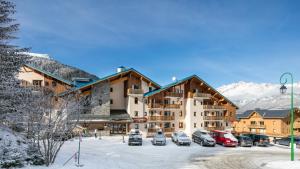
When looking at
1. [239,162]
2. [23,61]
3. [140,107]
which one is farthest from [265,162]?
[140,107]

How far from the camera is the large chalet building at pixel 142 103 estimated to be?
47750 millimetres

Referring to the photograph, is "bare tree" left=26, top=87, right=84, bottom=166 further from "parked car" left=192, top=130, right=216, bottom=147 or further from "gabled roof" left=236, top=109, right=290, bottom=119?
"gabled roof" left=236, top=109, right=290, bottom=119

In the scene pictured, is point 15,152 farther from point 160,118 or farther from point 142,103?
point 160,118

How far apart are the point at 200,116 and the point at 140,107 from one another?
12257 mm

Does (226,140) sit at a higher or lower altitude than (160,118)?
lower

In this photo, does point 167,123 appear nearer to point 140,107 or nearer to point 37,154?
point 140,107

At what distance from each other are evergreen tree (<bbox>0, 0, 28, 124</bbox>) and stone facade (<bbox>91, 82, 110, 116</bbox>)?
23650 mm

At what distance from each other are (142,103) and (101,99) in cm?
730

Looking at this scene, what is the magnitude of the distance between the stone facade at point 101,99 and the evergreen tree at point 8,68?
23650mm

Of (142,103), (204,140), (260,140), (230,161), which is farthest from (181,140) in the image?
(142,103)

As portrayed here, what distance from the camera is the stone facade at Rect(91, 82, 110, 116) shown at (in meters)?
48.5

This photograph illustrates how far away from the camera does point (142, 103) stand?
5234cm

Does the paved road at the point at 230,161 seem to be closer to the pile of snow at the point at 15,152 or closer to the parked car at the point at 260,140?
the parked car at the point at 260,140

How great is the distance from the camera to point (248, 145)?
42.8 meters
